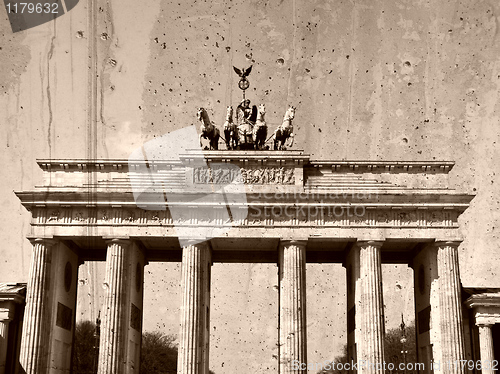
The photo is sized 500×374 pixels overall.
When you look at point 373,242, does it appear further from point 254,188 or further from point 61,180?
point 61,180

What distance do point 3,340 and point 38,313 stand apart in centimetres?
351

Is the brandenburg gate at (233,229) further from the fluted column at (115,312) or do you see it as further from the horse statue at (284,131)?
the horse statue at (284,131)

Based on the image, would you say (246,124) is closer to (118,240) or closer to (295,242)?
(295,242)

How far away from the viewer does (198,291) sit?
40.2 meters

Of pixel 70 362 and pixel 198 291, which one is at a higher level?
pixel 198 291

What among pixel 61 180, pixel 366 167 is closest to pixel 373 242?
pixel 366 167

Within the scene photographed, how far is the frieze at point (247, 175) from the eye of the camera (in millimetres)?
42031

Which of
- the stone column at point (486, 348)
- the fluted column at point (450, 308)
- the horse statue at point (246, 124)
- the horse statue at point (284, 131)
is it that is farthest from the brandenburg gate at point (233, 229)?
the stone column at point (486, 348)

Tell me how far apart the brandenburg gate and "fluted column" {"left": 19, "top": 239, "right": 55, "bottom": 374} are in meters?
0.06

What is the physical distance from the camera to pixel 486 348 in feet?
132

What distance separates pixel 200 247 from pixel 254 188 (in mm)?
4817

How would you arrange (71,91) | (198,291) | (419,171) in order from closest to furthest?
(198,291) → (419,171) → (71,91)

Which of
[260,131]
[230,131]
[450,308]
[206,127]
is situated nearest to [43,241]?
[206,127]

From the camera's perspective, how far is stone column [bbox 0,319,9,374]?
41.0 meters
